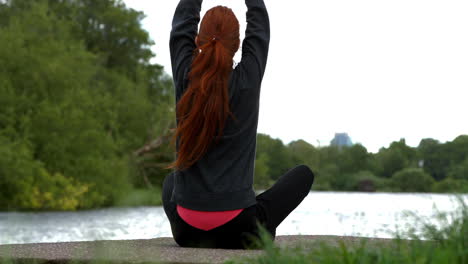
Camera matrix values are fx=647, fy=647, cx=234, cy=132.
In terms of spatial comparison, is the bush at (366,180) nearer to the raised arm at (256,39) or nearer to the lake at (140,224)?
the lake at (140,224)

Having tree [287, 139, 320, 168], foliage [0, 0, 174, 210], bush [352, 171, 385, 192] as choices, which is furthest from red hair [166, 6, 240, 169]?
bush [352, 171, 385, 192]

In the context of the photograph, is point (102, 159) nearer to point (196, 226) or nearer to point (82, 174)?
point (82, 174)

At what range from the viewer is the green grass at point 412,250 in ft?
7.89

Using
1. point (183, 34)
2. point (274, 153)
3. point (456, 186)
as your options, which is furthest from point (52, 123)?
point (456, 186)

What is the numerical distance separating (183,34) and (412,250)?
1.84 meters

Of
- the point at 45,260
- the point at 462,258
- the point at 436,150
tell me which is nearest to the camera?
the point at 462,258

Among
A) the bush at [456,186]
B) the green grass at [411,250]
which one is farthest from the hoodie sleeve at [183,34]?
the bush at [456,186]

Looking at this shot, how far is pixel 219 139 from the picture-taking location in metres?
3.47

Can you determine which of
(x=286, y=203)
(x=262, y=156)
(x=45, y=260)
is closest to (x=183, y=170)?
(x=286, y=203)

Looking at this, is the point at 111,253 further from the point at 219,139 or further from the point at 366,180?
the point at 366,180

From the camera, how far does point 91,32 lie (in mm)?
34562

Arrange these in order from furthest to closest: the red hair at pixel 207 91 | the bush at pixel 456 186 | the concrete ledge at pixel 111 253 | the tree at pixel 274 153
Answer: the tree at pixel 274 153, the red hair at pixel 207 91, the bush at pixel 456 186, the concrete ledge at pixel 111 253

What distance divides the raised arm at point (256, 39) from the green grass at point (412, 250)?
1.18 metres

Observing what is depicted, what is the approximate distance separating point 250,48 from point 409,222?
4.42ft
